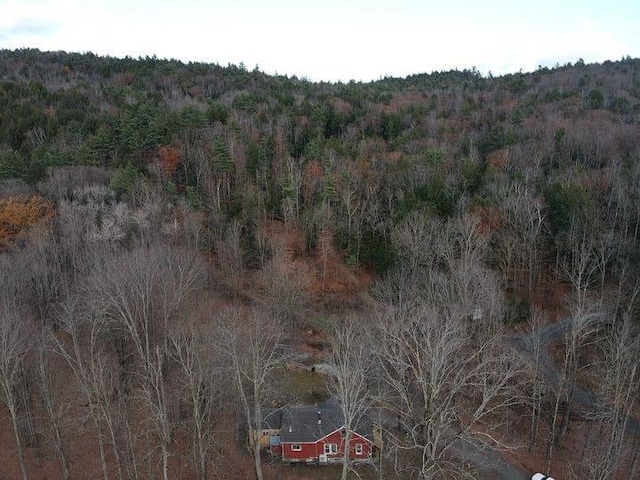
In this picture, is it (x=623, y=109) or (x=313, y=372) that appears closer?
(x=313, y=372)

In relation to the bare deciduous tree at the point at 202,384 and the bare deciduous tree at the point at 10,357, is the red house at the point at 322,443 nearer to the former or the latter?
the bare deciduous tree at the point at 202,384

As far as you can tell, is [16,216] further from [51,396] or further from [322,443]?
[322,443]

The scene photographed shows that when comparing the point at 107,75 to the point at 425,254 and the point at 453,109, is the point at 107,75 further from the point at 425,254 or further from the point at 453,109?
the point at 425,254

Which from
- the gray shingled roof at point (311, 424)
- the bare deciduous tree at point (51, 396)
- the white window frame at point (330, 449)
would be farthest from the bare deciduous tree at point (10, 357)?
the white window frame at point (330, 449)

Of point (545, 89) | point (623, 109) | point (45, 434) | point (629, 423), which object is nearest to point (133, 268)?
point (45, 434)

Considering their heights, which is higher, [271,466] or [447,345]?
[447,345]

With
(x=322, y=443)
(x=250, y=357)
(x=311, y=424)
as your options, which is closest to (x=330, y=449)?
(x=322, y=443)
